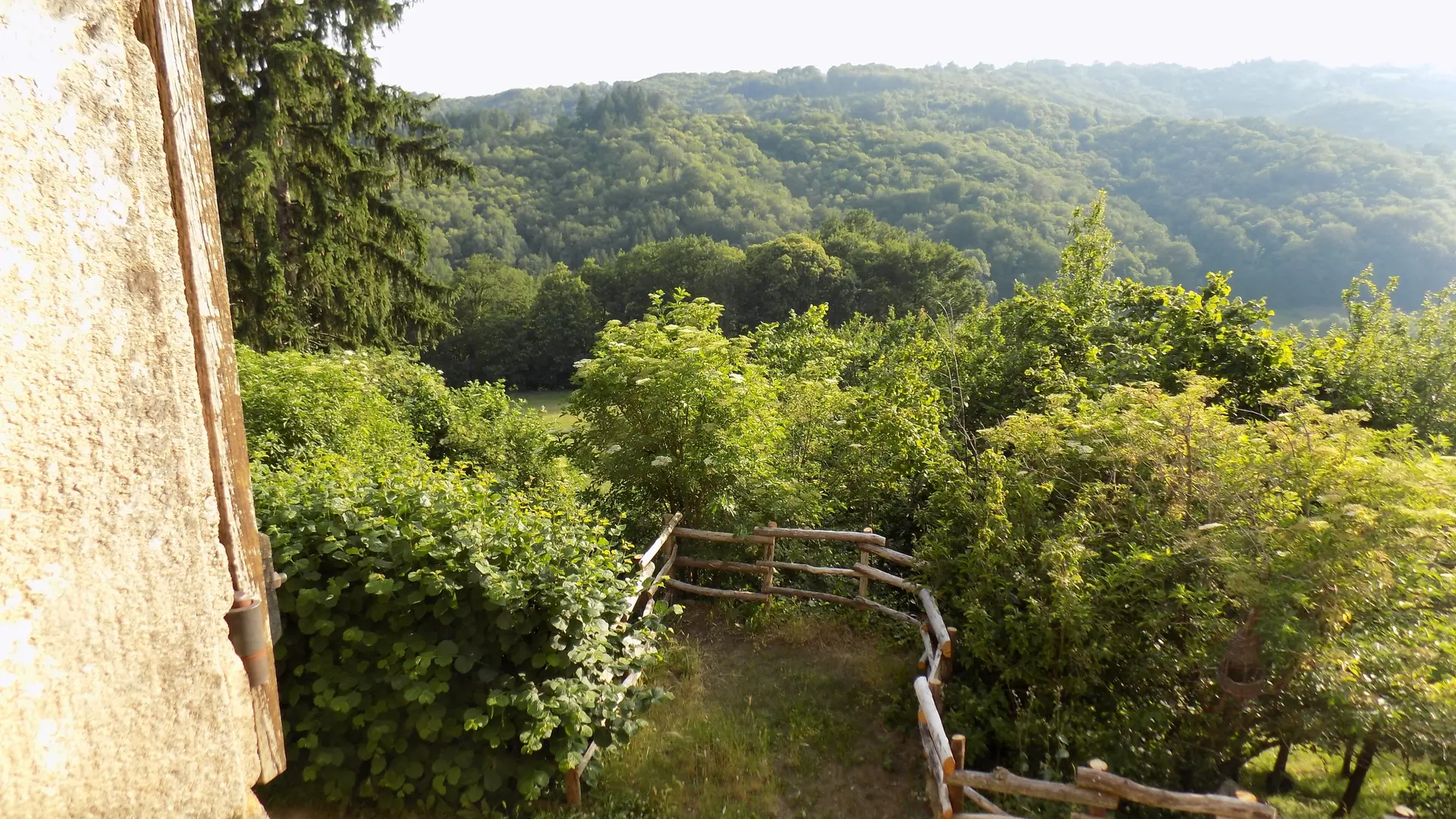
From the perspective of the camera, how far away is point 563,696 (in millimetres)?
4539

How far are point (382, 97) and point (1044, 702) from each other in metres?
16.0

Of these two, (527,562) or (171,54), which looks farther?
(527,562)

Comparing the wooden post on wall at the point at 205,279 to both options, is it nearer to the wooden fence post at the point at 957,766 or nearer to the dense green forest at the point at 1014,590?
the dense green forest at the point at 1014,590

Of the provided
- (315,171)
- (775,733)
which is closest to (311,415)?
(775,733)

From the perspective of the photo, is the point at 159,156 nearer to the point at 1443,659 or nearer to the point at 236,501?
the point at 236,501

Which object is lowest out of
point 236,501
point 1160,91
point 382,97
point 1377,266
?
point 1377,266

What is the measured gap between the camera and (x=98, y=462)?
132 cm

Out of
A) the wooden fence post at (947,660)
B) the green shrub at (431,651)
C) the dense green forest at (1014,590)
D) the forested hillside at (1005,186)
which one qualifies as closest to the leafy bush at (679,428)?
the dense green forest at (1014,590)

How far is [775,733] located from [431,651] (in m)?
2.61

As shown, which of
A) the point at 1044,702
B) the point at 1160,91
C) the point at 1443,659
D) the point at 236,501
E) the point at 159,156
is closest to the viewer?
the point at 159,156

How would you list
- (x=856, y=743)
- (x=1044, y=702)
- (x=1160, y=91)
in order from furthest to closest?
1. (x=1160, y=91)
2. (x=856, y=743)
3. (x=1044, y=702)

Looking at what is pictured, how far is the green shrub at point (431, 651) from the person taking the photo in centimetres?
452

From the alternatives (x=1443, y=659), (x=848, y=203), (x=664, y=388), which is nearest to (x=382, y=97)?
(x=664, y=388)

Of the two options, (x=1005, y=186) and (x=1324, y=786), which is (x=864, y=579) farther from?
(x=1005, y=186)
